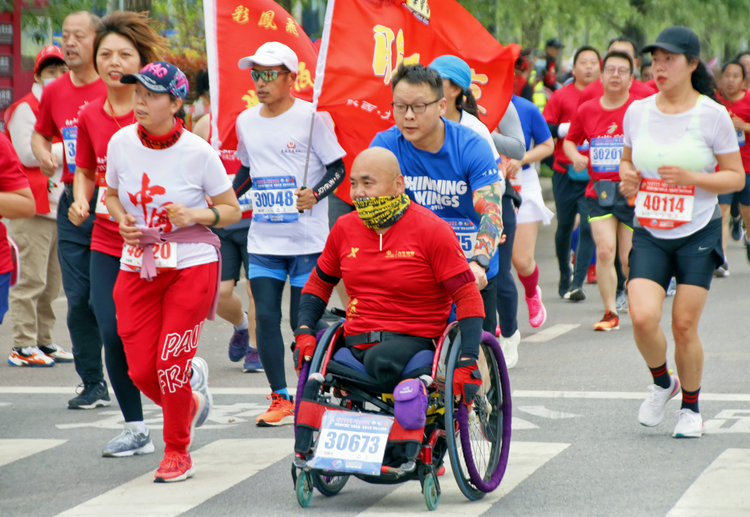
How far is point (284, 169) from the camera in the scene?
6.59m

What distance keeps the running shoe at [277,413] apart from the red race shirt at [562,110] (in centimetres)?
555

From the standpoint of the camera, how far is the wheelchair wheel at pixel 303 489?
4.64 metres

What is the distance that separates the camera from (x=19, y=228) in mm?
8836

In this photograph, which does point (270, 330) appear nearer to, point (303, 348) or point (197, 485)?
point (197, 485)

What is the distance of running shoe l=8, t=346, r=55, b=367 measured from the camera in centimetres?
851

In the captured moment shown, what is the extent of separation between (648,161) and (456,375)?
6.81 feet

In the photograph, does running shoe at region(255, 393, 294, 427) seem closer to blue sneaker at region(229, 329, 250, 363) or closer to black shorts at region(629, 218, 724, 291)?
blue sneaker at region(229, 329, 250, 363)

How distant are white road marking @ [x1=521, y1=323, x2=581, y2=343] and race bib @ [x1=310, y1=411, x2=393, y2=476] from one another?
16.4 ft

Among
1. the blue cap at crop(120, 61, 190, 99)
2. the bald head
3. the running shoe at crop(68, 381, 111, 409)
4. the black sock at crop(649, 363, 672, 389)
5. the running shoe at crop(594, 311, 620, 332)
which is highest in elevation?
the blue cap at crop(120, 61, 190, 99)

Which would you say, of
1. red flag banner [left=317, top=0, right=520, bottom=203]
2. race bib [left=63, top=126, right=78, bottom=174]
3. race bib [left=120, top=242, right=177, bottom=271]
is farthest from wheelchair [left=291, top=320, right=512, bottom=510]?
race bib [left=63, top=126, right=78, bottom=174]

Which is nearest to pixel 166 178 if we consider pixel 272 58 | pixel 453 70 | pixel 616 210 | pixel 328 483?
pixel 272 58

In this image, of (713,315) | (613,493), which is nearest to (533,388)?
(613,493)

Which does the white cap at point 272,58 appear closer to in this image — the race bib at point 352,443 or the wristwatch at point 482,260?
the wristwatch at point 482,260

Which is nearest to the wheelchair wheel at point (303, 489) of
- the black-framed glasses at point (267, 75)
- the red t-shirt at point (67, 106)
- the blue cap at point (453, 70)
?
the blue cap at point (453, 70)
